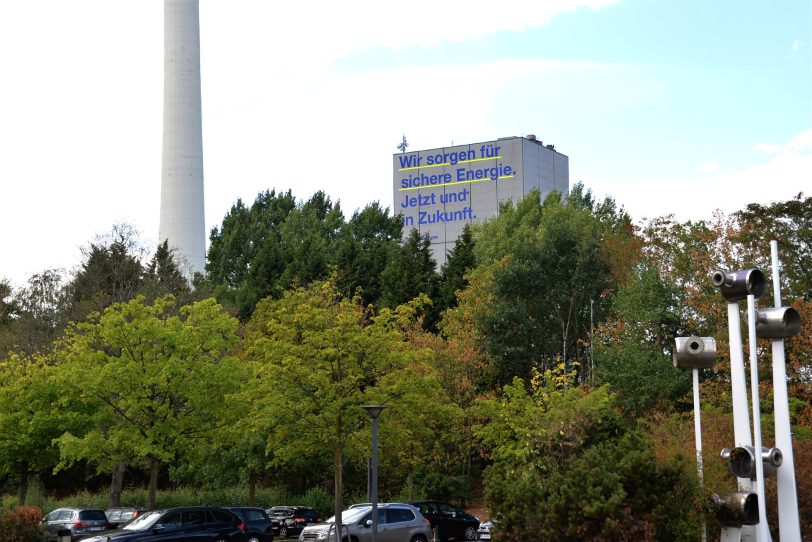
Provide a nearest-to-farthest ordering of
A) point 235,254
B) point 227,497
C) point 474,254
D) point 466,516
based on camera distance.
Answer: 1. point 466,516
2. point 227,497
3. point 474,254
4. point 235,254

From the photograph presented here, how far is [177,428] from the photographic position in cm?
3403

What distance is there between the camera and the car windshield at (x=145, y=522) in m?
27.4

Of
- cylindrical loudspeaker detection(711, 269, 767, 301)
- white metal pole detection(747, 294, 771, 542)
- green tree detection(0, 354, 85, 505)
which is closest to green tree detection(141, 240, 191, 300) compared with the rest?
green tree detection(0, 354, 85, 505)

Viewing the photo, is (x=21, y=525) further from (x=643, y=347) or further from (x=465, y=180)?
(x=465, y=180)

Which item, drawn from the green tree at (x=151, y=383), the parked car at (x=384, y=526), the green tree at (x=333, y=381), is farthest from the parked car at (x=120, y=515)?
the parked car at (x=384, y=526)

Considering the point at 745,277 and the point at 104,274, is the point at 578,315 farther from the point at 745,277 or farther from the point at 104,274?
the point at 745,277

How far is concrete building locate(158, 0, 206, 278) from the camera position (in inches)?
3455

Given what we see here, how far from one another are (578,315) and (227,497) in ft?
66.8

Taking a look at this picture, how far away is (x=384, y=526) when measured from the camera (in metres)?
29.4

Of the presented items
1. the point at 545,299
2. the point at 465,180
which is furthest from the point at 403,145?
the point at 545,299

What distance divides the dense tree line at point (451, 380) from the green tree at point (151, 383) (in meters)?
0.08

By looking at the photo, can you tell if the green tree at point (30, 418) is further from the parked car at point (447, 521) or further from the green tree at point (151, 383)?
the parked car at point (447, 521)

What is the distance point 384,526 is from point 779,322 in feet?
48.4

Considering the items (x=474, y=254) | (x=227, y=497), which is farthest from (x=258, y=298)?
(x=227, y=497)
